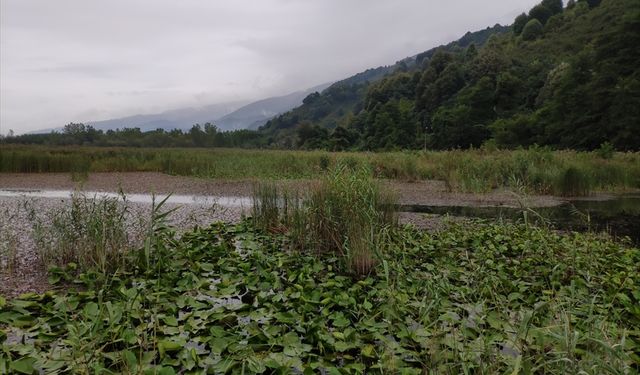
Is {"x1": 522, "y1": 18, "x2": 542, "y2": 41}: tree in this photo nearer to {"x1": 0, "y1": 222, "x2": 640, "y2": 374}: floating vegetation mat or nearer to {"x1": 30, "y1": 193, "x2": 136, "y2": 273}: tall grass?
{"x1": 0, "y1": 222, "x2": 640, "y2": 374}: floating vegetation mat

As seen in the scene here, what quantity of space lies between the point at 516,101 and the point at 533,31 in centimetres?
2369

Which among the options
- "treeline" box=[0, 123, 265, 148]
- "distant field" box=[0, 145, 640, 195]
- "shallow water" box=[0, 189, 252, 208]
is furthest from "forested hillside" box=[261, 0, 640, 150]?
"shallow water" box=[0, 189, 252, 208]

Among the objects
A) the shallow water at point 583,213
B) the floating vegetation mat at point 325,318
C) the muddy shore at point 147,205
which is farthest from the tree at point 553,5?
the floating vegetation mat at point 325,318

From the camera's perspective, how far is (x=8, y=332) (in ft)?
9.41

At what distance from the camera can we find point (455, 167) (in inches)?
579

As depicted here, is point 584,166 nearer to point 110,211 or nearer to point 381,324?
point 381,324

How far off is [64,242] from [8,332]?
1823 millimetres

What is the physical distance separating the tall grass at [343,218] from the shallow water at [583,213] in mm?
2655

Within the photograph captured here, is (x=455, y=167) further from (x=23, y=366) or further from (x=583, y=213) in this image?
(x=23, y=366)

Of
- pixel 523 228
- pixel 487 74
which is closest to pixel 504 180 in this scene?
pixel 523 228

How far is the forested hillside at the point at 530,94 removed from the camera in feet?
82.6

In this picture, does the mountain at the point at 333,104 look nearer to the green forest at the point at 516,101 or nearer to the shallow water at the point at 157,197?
the green forest at the point at 516,101

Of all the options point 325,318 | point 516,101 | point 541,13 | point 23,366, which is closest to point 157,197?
point 325,318

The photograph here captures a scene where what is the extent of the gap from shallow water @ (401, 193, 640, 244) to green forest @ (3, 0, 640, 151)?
10263 millimetres
